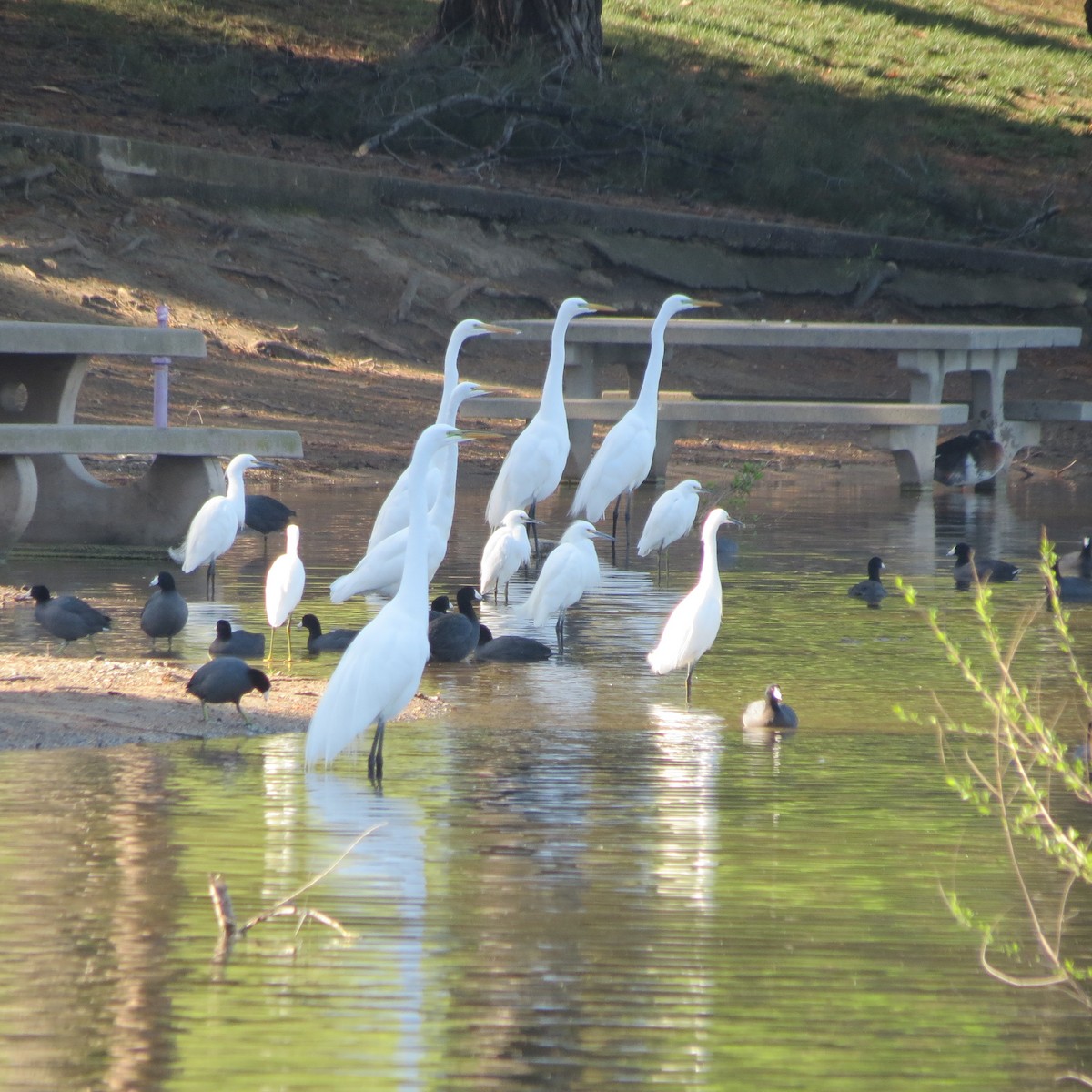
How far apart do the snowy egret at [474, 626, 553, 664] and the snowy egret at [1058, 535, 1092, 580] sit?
4.65 m

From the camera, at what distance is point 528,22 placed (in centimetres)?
3125

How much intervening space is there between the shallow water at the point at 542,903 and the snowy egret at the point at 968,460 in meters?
10.4

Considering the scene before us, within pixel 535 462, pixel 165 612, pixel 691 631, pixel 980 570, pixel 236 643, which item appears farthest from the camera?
pixel 535 462

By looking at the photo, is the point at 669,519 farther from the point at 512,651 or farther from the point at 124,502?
the point at 124,502

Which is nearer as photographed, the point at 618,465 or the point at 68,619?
the point at 68,619

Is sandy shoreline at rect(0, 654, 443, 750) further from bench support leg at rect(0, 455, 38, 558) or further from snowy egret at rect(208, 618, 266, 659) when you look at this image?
bench support leg at rect(0, 455, 38, 558)

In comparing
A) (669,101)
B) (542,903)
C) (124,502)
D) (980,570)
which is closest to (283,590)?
(542,903)

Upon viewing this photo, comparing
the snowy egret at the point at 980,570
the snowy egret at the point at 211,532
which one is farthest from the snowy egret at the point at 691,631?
the snowy egret at the point at 980,570

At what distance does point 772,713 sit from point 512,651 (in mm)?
2304

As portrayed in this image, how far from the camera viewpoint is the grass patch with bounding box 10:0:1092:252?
29297 mm

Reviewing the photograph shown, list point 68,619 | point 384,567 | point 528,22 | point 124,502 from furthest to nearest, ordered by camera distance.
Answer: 1. point 528,22
2. point 124,502
3. point 384,567
4. point 68,619

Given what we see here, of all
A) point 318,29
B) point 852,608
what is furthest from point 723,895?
point 318,29

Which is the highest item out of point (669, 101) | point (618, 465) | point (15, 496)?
point (669, 101)

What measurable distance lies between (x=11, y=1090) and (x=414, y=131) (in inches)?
1036
